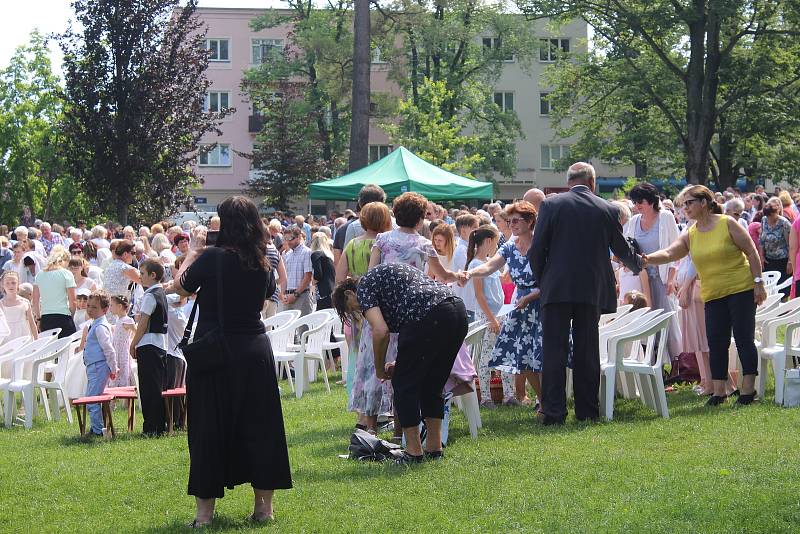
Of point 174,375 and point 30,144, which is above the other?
point 30,144

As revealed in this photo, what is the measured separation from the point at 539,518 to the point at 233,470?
67.9 inches

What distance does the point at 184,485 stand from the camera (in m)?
7.79

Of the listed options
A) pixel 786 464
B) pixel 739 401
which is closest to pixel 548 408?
pixel 739 401

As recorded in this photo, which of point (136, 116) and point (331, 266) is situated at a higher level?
point (136, 116)

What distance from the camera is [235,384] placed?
21.1 feet

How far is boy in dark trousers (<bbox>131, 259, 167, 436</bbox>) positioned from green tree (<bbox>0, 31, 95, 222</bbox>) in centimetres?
4066

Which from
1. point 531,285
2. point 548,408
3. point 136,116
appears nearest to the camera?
point 548,408

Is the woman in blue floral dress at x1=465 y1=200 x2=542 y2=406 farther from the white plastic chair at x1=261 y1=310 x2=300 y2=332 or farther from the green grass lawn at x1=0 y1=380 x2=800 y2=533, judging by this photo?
the white plastic chair at x1=261 y1=310 x2=300 y2=332

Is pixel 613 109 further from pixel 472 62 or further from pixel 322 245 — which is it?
pixel 322 245

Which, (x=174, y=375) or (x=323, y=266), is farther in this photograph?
(x=323, y=266)

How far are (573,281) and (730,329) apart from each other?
5.42 feet

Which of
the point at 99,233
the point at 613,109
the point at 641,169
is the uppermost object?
the point at 613,109

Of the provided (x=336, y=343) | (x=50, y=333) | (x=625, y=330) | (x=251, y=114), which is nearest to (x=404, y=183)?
(x=336, y=343)

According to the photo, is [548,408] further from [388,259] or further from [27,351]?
[27,351]
